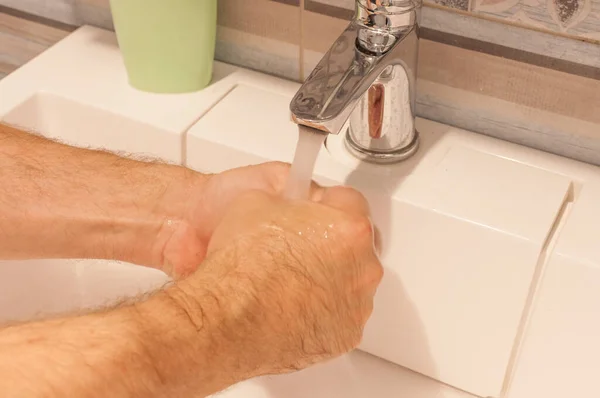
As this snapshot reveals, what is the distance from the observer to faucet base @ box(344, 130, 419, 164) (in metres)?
0.64

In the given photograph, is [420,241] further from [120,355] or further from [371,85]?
[120,355]

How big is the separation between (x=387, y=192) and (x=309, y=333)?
14cm

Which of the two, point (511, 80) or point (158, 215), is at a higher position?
point (511, 80)


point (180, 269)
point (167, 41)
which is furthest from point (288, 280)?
point (167, 41)

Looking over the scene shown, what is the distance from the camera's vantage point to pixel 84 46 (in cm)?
78

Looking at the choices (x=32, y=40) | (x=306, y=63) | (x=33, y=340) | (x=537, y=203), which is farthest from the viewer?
(x=32, y=40)

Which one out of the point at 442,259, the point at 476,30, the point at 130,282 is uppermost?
the point at 476,30

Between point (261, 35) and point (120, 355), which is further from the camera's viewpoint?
point (261, 35)

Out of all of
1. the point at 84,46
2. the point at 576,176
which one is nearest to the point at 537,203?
the point at 576,176

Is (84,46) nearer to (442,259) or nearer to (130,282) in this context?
(130,282)

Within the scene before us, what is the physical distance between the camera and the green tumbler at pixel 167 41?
0.67 m

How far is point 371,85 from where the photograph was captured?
60 cm

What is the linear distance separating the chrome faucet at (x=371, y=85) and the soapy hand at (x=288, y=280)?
64 mm

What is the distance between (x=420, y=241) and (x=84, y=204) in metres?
0.27
